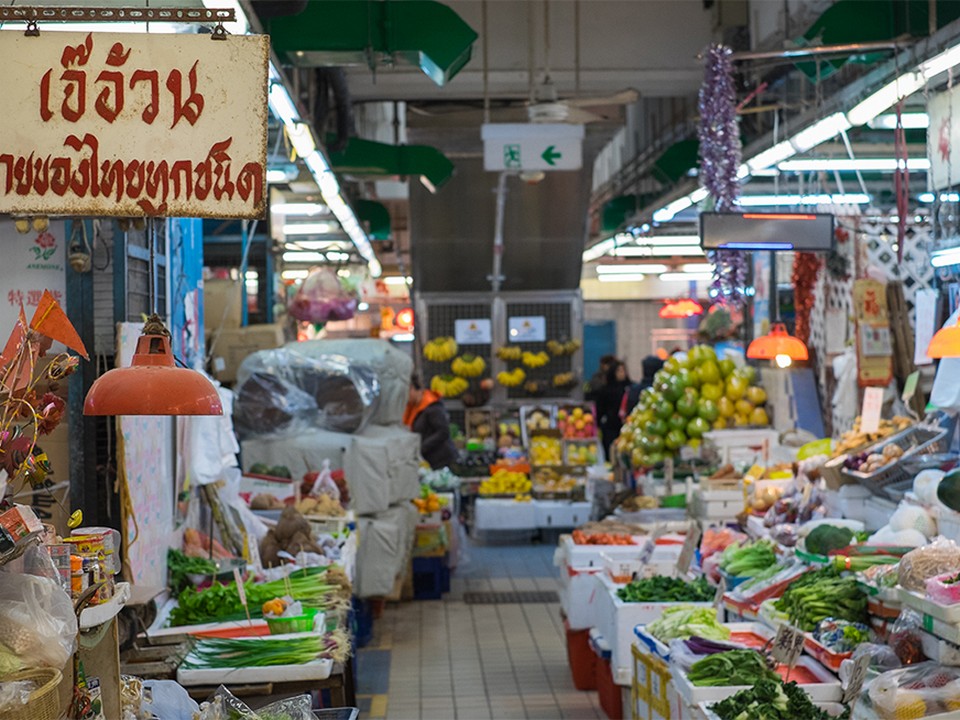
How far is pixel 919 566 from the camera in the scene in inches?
189

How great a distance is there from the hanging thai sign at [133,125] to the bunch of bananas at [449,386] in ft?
47.1

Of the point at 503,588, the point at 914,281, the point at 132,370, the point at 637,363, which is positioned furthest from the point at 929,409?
the point at 637,363

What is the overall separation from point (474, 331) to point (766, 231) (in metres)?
10.3

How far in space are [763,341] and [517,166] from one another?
237 cm

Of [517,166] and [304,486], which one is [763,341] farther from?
[304,486]

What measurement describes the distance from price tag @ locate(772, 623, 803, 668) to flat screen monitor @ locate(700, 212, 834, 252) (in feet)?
10.7

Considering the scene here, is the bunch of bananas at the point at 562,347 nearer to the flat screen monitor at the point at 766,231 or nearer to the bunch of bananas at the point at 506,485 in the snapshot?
the bunch of bananas at the point at 506,485

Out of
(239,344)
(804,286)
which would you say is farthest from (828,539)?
(239,344)

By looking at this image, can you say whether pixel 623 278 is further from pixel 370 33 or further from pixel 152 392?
pixel 152 392

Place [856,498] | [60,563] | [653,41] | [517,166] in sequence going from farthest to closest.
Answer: [653,41] → [517,166] → [856,498] → [60,563]

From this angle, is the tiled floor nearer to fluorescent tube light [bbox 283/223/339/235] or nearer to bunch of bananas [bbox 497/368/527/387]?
bunch of bananas [bbox 497/368/527/387]

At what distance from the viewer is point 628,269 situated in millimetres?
27547

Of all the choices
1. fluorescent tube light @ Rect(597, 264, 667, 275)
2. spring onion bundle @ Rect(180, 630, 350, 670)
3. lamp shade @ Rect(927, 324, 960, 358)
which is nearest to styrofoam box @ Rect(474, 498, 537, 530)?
spring onion bundle @ Rect(180, 630, 350, 670)

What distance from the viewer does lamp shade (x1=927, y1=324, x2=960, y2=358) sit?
515 cm
